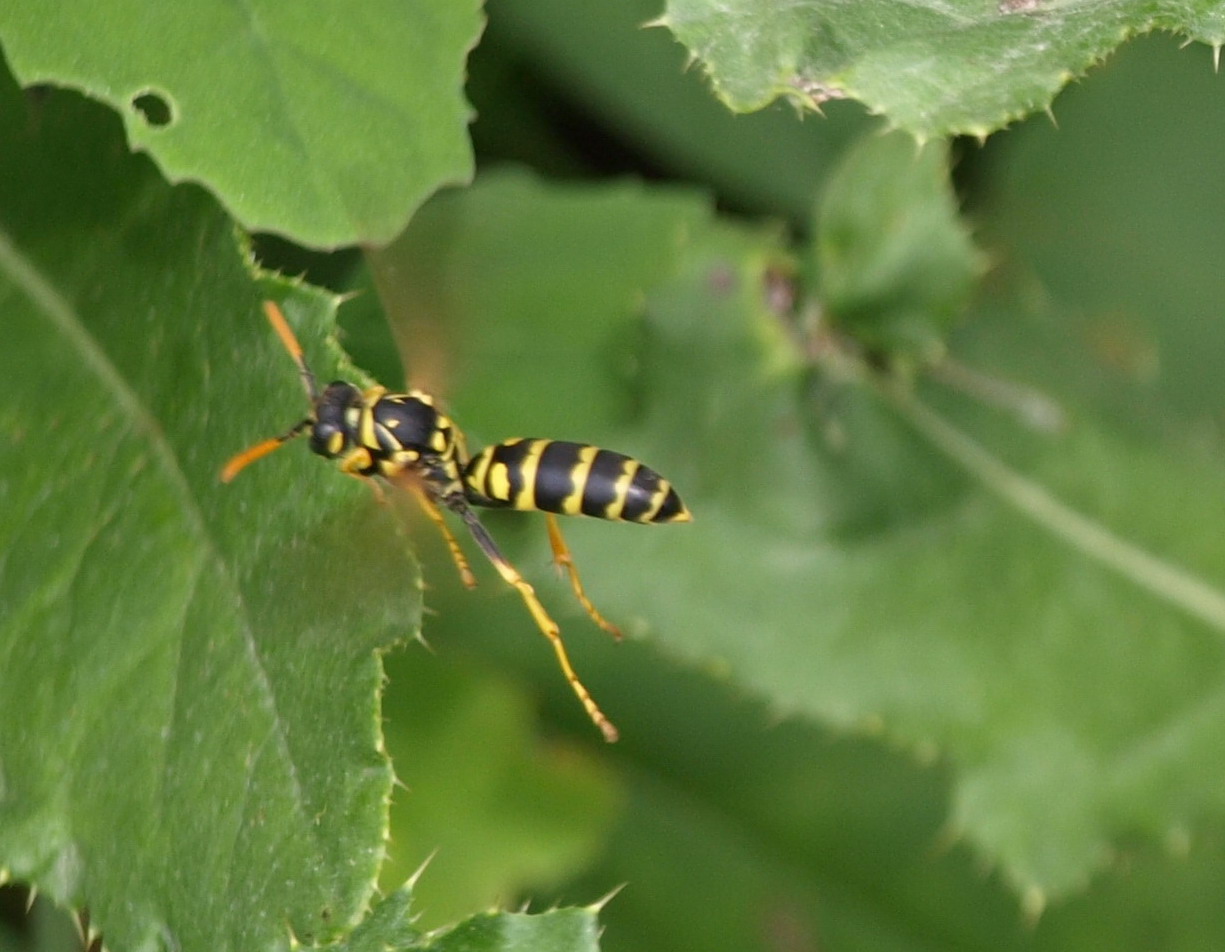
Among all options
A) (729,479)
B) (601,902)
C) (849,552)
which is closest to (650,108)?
(729,479)

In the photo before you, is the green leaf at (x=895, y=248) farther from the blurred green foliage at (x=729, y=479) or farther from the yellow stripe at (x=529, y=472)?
the yellow stripe at (x=529, y=472)

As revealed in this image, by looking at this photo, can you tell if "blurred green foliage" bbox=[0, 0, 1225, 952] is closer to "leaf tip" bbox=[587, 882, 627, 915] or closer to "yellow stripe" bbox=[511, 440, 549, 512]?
"yellow stripe" bbox=[511, 440, 549, 512]

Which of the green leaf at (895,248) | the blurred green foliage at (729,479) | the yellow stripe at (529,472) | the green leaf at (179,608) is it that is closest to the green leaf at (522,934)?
the green leaf at (179,608)

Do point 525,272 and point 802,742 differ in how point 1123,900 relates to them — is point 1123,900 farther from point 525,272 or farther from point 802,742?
point 525,272

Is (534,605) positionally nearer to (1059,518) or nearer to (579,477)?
(579,477)

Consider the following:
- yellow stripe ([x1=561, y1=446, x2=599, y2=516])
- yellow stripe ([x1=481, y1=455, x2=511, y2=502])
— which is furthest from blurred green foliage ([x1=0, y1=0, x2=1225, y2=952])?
yellow stripe ([x1=561, y1=446, x2=599, y2=516])
